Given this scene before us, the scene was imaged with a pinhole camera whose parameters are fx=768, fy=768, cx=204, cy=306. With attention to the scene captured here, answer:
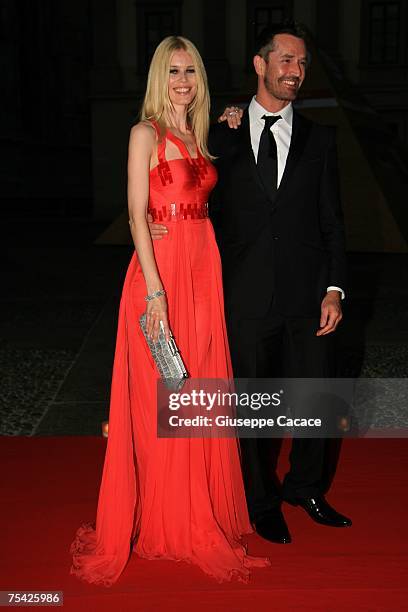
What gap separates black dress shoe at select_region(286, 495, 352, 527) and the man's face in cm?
177

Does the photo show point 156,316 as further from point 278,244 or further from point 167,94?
point 167,94

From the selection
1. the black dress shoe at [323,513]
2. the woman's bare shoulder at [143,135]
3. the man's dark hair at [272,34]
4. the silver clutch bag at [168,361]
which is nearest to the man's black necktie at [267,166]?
the man's dark hair at [272,34]

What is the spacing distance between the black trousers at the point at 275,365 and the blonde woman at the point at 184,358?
0.72 feet

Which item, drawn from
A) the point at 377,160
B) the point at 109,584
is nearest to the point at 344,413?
the point at 109,584

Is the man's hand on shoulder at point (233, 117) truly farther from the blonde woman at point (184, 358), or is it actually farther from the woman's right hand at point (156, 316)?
the woman's right hand at point (156, 316)

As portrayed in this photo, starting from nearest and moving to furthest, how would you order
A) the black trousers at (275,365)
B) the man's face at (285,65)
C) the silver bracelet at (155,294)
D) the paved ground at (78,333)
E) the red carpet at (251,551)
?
the red carpet at (251,551), the silver bracelet at (155,294), the man's face at (285,65), the black trousers at (275,365), the paved ground at (78,333)

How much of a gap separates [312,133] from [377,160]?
1170cm

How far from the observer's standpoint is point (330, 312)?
3.26 m

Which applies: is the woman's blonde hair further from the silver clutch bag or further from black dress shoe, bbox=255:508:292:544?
black dress shoe, bbox=255:508:292:544

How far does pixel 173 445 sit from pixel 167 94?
134 cm

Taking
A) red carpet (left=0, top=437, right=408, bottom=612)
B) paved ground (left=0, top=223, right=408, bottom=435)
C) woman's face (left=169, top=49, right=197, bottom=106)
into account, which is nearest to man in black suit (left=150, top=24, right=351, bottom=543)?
red carpet (left=0, top=437, right=408, bottom=612)

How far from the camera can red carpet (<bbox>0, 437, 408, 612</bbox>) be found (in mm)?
2771

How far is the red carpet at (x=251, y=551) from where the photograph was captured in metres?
2.77

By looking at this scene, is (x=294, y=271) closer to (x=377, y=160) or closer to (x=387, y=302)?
(x=387, y=302)
